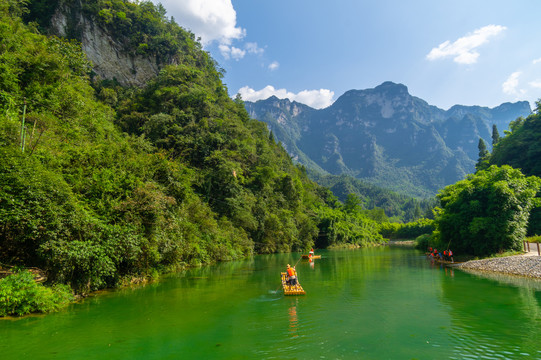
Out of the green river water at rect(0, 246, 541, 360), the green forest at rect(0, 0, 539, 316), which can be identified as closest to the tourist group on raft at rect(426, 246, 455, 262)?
the green forest at rect(0, 0, 539, 316)

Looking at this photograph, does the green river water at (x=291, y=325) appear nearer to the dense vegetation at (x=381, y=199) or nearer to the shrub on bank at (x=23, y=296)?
the shrub on bank at (x=23, y=296)

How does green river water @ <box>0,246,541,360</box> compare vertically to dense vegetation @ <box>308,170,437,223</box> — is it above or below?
below

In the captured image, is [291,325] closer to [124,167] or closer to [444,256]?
[124,167]

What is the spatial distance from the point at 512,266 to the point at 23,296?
29670mm

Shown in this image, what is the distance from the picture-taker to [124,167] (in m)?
19.9

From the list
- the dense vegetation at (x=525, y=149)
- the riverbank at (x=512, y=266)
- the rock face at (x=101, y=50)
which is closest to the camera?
the riverbank at (x=512, y=266)

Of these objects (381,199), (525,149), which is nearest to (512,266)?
(525,149)

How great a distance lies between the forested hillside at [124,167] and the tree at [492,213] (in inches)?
1030

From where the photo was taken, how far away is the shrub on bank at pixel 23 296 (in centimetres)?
1057

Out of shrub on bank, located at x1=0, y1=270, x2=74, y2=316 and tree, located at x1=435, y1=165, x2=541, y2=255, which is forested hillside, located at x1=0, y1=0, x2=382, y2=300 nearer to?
shrub on bank, located at x1=0, y1=270, x2=74, y2=316

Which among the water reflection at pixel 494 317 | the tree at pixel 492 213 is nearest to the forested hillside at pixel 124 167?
the water reflection at pixel 494 317

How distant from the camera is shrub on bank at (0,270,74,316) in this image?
416 inches

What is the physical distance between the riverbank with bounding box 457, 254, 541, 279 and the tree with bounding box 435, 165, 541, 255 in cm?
295

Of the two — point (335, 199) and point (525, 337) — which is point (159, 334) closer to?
point (525, 337)
